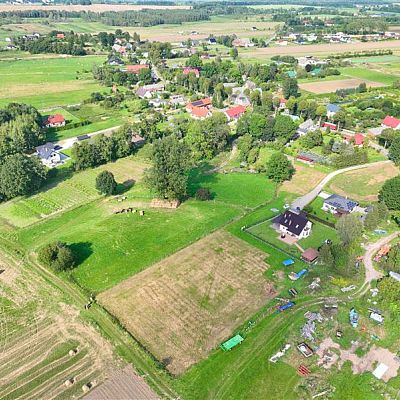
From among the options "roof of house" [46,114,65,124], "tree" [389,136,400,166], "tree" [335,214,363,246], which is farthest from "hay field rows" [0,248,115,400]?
"tree" [389,136,400,166]

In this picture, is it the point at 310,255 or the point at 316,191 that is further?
the point at 316,191

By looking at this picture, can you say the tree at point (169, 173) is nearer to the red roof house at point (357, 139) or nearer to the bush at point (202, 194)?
the bush at point (202, 194)

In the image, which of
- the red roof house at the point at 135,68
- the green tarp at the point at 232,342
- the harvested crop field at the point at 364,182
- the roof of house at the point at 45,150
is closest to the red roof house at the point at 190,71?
the red roof house at the point at 135,68

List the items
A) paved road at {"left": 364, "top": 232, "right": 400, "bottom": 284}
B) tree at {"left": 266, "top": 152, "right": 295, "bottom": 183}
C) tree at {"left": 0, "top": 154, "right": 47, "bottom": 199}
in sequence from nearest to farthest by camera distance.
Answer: paved road at {"left": 364, "top": 232, "right": 400, "bottom": 284}, tree at {"left": 0, "top": 154, "right": 47, "bottom": 199}, tree at {"left": 266, "top": 152, "right": 295, "bottom": 183}

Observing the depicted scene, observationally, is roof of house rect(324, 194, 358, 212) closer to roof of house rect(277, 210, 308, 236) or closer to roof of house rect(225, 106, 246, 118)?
roof of house rect(277, 210, 308, 236)

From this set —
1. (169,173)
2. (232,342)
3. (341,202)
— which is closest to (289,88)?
(341,202)

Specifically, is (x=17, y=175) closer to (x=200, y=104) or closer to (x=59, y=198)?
(x=59, y=198)

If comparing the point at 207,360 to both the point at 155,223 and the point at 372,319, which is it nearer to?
the point at 372,319
